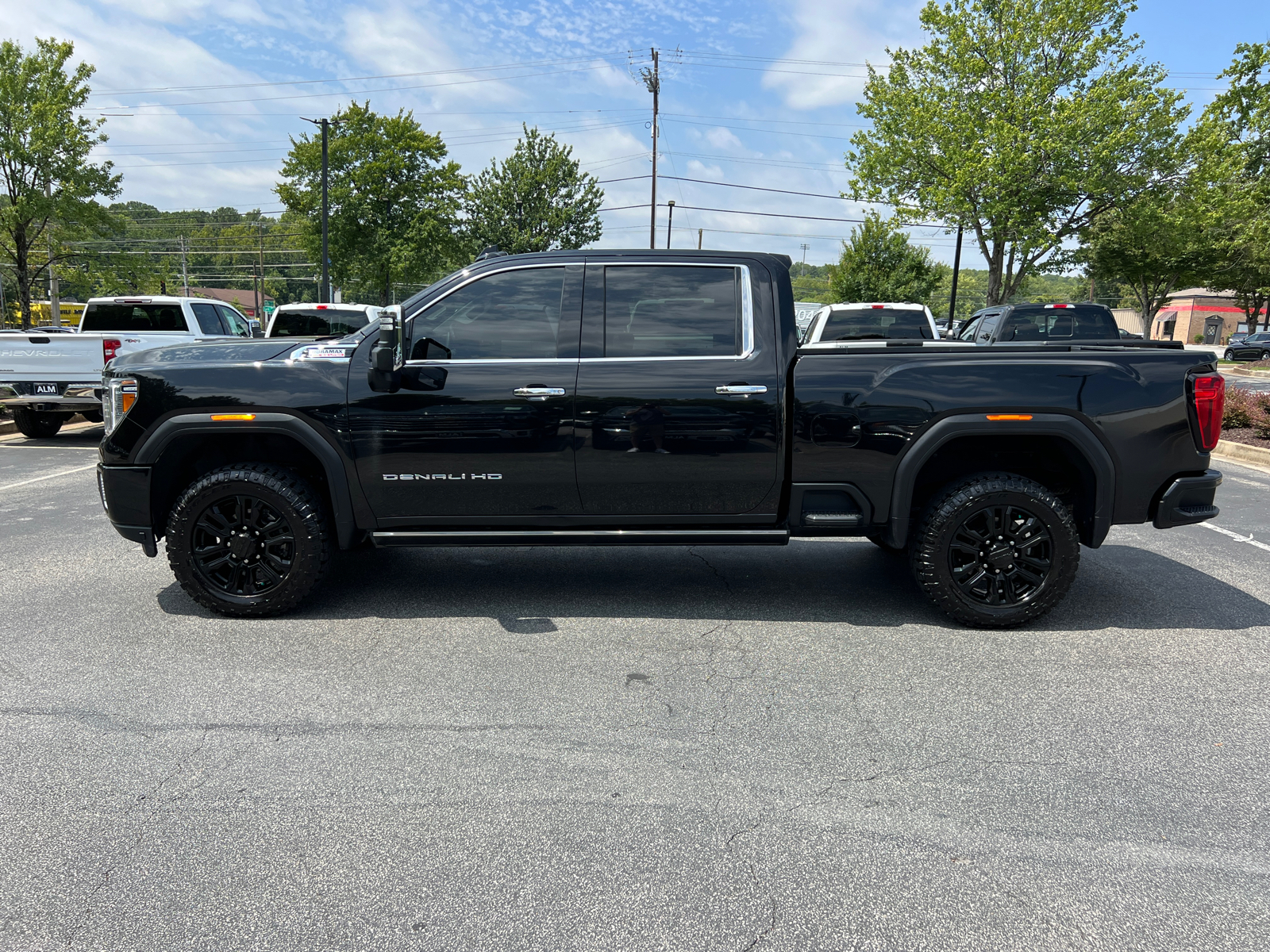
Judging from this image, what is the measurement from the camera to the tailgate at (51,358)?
1160cm

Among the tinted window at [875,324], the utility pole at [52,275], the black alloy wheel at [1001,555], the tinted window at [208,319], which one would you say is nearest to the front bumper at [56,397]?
the tinted window at [208,319]

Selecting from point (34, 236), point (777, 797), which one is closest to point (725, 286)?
point (777, 797)

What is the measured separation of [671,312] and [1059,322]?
427 inches

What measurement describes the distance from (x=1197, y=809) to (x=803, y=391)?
8.49 feet

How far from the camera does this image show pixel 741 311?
16.4ft

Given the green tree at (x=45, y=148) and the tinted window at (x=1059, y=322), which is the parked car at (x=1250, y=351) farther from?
the green tree at (x=45, y=148)

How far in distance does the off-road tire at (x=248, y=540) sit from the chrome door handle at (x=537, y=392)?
4.39 ft

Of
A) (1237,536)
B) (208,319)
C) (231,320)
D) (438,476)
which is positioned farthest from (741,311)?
(231,320)

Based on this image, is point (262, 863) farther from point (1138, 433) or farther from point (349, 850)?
point (1138, 433)

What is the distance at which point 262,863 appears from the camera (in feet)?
9.04

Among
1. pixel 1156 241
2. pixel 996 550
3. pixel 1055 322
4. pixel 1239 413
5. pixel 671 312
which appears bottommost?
pixel 996 550

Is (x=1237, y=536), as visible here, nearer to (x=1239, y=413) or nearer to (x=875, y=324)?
(x=875, y=324)

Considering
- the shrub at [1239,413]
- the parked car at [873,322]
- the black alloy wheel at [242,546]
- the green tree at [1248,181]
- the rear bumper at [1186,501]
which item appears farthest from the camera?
the green tree at [1248,181]

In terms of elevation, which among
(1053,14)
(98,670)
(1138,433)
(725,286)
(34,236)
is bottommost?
(98,670)
